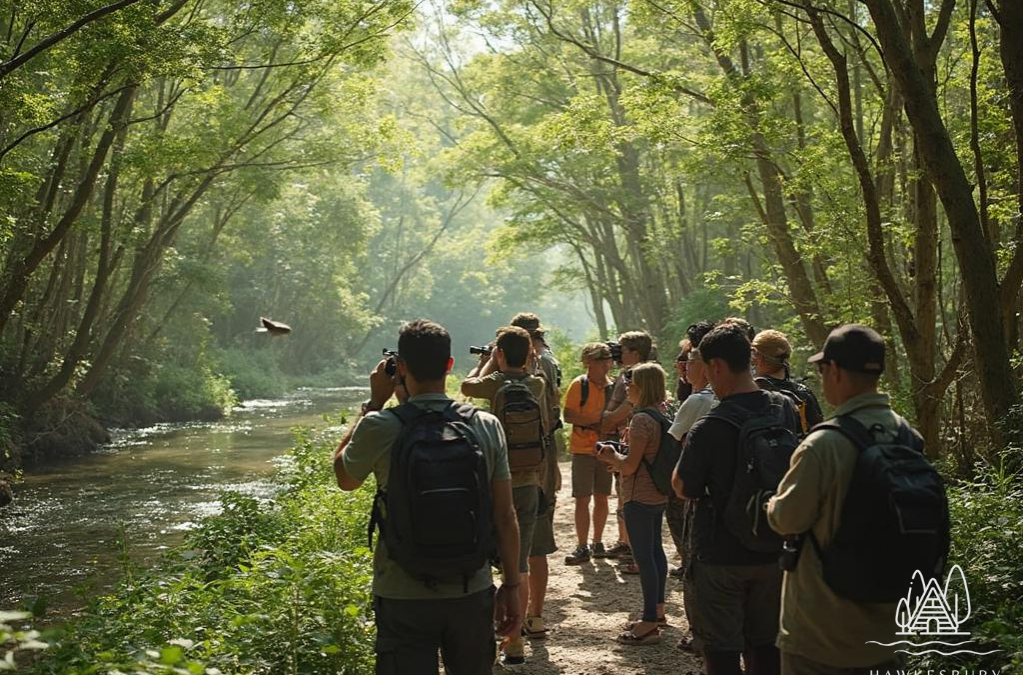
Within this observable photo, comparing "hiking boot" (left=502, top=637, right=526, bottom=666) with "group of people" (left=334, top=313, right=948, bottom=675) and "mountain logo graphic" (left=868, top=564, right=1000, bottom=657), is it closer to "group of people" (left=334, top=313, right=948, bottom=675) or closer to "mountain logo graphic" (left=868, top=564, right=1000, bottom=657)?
"group of people" (left=334, top=313, right=948, bottom=675)

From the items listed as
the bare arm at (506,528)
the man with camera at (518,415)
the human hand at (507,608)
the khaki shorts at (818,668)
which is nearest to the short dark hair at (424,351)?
the bare arm at (506,528)

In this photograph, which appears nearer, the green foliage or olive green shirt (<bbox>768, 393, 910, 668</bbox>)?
olive green shirt (<bbox>768, 393, 910, 668</bbox>)

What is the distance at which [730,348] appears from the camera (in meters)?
4.08

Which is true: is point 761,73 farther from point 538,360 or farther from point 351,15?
point 351,15

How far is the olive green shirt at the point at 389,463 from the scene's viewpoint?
342 centimetres

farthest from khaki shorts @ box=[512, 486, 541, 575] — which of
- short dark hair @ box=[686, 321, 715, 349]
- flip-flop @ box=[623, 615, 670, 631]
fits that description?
short dark hair @ box=[686, 321, 715, 349]

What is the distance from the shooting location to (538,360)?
6.92 meters

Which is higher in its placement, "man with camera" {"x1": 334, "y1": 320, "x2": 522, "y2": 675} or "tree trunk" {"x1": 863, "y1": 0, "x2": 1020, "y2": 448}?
"tree trunk" {"x1": 863, "y1": 0, "x2": 1020, "y2": 448}

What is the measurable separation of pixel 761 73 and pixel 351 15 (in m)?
6.93

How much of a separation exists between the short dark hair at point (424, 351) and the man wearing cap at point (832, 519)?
4.15 feet

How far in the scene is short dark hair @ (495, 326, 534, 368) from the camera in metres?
5.58

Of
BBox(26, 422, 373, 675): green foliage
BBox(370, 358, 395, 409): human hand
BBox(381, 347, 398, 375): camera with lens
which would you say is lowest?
BBox(26, 422, 373, 675): green foliage

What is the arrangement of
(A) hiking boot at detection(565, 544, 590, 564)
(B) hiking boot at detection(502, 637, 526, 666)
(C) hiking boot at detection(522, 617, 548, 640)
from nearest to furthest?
(B) hiking boot at detection(502, 637, 526, 666), (C) hiking boot at detection(522, 617, 548, 640), (A) hiking boot at detection(565, 544, 590, 564)

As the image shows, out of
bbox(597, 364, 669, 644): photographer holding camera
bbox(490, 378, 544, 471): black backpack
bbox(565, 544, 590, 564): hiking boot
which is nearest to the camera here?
bbox(490, 378, 544, 471): black backpack
